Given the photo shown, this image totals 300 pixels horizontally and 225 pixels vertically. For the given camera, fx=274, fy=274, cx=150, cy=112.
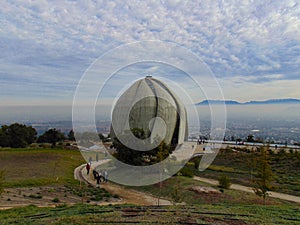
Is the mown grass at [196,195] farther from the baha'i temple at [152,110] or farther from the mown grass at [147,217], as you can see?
the baha'i temple at [152,110]

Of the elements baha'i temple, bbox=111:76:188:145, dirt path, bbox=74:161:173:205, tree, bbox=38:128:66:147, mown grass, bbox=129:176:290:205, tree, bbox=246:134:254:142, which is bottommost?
dirt path, bbox=74:161:173:205

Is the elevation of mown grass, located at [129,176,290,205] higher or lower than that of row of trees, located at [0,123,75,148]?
lower

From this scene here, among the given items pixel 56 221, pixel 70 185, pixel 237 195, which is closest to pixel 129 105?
pixel 70 185

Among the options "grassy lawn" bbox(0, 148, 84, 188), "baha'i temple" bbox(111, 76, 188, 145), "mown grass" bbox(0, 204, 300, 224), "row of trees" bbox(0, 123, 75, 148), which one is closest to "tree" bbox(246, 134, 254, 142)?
"baha'i temple" bbox(111, 76, 188, 145)

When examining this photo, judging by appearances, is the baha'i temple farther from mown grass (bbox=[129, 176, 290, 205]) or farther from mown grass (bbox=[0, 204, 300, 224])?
mown grass (bbox=[0, 204, 300, 224])

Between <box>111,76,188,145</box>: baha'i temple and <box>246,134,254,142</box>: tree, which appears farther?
<box>246,134,254,142</box>: tree

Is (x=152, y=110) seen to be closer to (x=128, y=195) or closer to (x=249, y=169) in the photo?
(x=249, y=169)
